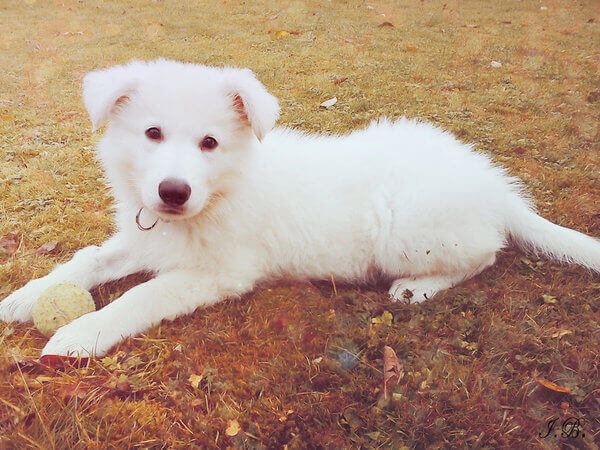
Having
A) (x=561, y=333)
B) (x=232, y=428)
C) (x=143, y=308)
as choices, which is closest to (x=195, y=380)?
(x=232, y=428)

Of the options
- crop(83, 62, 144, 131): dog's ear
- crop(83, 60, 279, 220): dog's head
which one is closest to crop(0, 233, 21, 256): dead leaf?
crop(83, 60, 279, 220): dog's head

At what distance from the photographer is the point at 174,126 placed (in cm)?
225

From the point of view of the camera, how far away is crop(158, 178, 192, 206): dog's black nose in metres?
2.12

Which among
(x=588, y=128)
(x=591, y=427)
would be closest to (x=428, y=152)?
(x=591, y=427)

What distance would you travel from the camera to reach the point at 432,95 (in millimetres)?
6254

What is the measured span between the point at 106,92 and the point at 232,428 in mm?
1701

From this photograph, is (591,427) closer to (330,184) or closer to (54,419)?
(330,184)

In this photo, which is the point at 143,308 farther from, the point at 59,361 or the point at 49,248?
the point at 49,248

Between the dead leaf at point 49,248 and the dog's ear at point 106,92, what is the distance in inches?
47.8

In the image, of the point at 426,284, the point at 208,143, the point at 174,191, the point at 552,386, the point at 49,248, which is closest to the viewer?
the point at 552,386

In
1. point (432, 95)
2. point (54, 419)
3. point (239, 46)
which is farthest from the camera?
point (239, 46)

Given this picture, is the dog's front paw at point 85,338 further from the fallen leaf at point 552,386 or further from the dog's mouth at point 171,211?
the fallen leaf at point 552,386

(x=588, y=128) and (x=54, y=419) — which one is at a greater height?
(x=54, y=419)

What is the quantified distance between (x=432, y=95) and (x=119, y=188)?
4.91 metres
